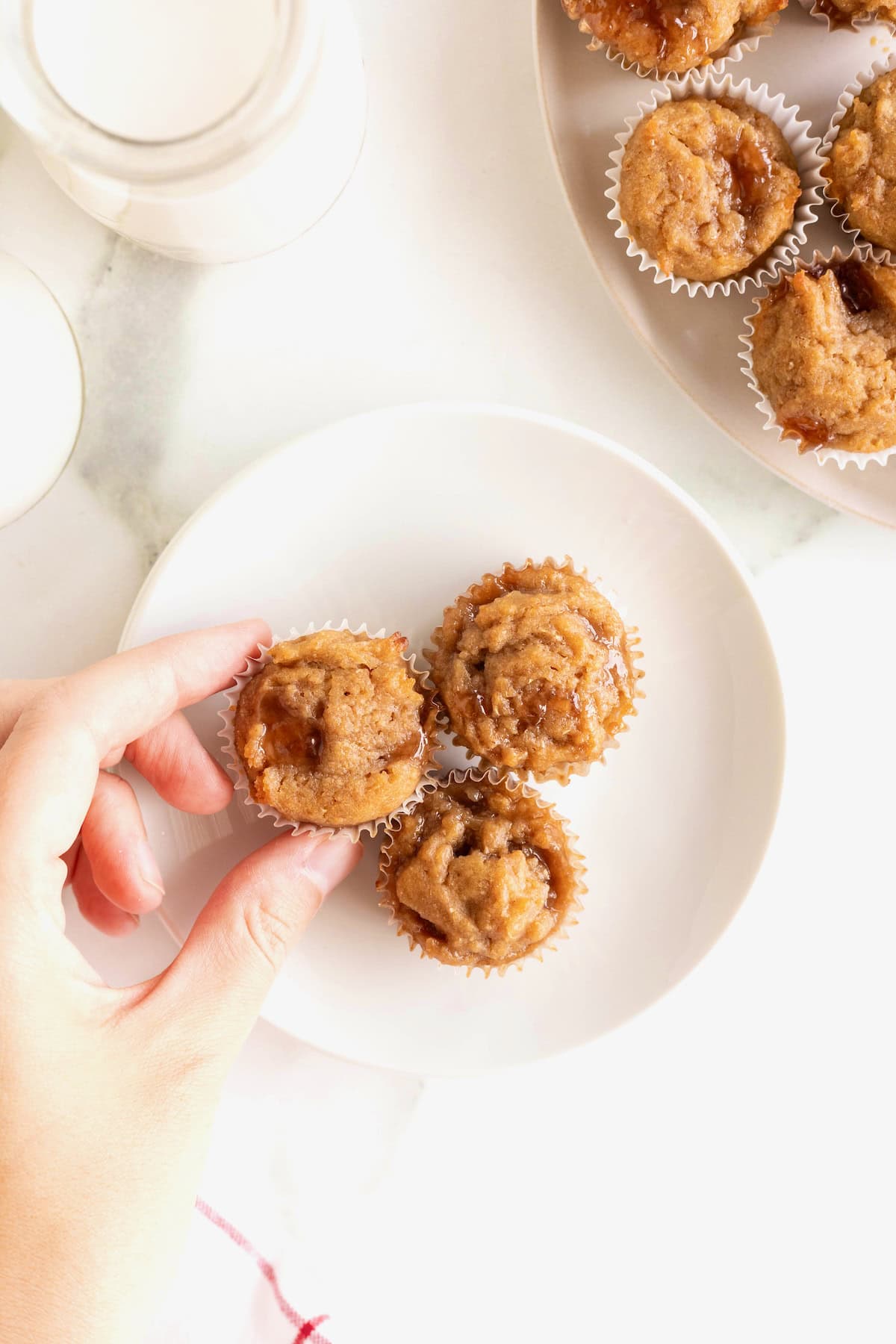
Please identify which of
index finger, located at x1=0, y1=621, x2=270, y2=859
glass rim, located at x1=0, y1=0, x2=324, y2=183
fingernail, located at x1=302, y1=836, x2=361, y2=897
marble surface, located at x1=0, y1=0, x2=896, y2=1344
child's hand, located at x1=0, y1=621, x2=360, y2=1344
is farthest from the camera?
marble surface, located at x1=0, y1=0, x2=896, y2=1344

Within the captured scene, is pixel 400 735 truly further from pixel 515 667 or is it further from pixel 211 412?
pixel 211 412

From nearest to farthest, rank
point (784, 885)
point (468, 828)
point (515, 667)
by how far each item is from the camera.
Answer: point (515, 667)
point (468, 828)
point (784, 885)

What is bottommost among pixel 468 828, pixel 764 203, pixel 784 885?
pixel 784 885

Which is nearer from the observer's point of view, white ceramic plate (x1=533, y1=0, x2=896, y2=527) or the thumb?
the thumb

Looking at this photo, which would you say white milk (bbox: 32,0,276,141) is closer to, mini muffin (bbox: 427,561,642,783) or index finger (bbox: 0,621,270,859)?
index finger (bbox: 0,621,270,859)

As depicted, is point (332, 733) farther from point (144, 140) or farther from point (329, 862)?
point (144, 140)

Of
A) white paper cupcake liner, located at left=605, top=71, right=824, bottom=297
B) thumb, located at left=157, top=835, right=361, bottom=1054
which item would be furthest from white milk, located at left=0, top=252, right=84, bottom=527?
white paper cupcake liner, located at left=605, top=71, right=824, bottom=297

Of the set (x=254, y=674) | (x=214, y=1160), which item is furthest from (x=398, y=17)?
(x=214, y=1160)

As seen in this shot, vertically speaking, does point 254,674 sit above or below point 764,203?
below
